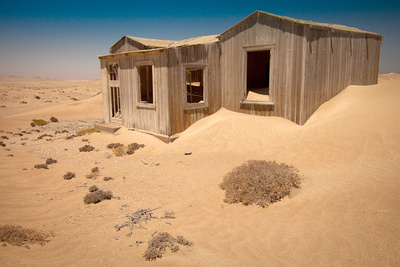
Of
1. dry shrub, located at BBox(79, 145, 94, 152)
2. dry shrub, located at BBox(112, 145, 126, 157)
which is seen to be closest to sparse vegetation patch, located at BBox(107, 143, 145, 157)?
dry shrub, located at BBox(112, 145, 126, 157)

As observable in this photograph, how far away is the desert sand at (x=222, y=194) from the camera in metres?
3.91

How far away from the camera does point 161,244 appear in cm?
407

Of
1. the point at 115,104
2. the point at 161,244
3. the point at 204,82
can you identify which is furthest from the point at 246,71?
the point at 161,244

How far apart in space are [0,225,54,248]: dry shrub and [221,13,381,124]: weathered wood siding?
9.10 meters

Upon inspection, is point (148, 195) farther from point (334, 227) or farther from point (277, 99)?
point (277, 99)

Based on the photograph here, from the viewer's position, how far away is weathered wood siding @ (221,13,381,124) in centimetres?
1053

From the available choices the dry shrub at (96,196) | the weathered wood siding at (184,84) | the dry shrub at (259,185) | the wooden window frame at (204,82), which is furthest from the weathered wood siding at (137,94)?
the dry shrub at (259,185)

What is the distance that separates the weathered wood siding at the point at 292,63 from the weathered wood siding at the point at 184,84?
443 millimetres

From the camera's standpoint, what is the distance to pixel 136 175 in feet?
25.6

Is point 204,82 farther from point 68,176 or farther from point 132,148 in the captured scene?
point 68,176

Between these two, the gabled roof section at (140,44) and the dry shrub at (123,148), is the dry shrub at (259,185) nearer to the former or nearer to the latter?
the dry shrub at (123,148)

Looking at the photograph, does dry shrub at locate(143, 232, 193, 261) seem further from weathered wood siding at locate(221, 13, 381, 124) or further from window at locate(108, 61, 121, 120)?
window at locate(108, 61, 121, 120)

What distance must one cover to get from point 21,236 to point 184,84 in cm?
802

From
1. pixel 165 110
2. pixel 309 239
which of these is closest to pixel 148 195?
pixel 309 239
